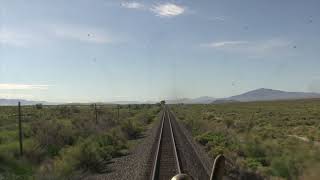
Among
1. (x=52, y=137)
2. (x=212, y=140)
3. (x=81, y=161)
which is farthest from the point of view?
(x=212, y=140)

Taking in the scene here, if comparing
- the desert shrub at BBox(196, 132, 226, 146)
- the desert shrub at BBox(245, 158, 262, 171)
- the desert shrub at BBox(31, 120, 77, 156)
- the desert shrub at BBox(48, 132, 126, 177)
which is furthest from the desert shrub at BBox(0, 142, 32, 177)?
the desert shrub at BBox(196, 132, 226, 146)

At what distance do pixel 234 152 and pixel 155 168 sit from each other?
7.25 m

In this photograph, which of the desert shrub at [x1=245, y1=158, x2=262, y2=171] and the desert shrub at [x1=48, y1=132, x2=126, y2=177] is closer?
the desert shrub at [x1=48, y1=132, x2=126, y2=177]

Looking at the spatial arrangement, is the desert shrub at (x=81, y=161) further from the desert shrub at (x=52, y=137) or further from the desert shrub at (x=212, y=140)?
the desert shrub at (x=212, y=140)

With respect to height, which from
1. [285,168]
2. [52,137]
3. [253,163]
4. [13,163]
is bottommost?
[253,163]

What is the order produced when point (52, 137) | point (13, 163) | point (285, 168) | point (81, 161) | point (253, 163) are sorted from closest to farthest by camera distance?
1. point (285, 168)
2. point (13, 163)
3. point (253, 163)
4. point (81, 161)
5. point (52, 137)

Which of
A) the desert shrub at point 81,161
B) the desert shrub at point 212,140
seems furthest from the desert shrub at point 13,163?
the desert shrub at point 212,140

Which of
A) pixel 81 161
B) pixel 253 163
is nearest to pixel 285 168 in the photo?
pixel 253 163

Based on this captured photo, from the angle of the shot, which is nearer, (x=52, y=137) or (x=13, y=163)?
(x=13, y=163)

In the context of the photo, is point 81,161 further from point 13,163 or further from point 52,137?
point 52,137

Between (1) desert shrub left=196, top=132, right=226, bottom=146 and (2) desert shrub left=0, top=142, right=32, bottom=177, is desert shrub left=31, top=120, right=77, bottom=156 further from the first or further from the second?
(1) desert shrub left=196, top=132, right=226, bottom=146

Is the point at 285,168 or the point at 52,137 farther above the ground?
the point at 52,137

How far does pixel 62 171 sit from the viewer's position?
57.4 ft

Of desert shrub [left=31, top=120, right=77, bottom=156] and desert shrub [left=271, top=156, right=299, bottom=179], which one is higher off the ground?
desert shrub [left=31, top=120, right=77, bottom=156]
